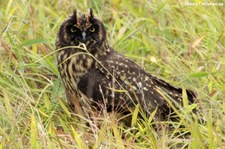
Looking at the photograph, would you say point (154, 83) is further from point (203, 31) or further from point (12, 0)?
point (12, 0)

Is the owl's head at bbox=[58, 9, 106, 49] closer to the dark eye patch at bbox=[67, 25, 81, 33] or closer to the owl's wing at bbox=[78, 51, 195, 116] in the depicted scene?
the dark eye patch at bbox=[67, 25, 81, 33]

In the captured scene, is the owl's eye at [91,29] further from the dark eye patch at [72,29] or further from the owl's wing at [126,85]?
the owl's wing at [126,85]

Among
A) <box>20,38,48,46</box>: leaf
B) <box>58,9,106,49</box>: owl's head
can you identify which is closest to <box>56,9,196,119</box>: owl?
<box>58,9,106,49</box>: owl's head

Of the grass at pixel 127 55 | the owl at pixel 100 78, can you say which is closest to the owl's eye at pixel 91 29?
the owl at pixel 100 78

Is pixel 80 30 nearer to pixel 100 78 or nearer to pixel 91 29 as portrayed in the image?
pixel 91 29

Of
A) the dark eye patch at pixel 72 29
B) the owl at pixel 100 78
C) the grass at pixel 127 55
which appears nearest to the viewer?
the grass at pixel 127 55

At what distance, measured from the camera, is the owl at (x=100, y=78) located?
4.90 metres

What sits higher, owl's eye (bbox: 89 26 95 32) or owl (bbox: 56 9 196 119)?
owl's eye (bbox: 89 26 95 32)

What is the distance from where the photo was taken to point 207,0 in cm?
602

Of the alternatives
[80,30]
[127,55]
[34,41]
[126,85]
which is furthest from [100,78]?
[127,55]

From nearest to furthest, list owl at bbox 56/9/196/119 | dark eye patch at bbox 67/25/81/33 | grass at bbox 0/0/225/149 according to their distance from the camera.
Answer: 1. grass at bbox 0/0/225/149
2. owl at bbox 56/9/196/119
3. dark eye patch at bbox 67/25/81/33

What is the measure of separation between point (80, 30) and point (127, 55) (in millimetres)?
726

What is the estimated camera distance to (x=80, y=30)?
16.4ft

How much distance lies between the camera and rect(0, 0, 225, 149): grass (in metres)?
4.04
